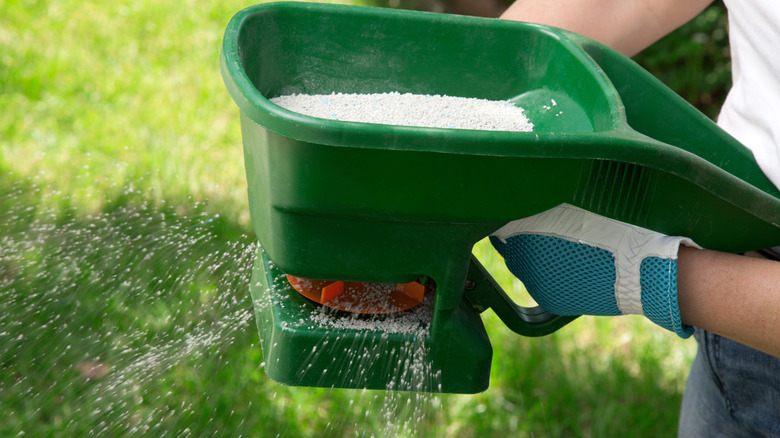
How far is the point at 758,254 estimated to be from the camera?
3.89 ft

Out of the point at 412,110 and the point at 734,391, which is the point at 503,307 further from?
the point at 734,391

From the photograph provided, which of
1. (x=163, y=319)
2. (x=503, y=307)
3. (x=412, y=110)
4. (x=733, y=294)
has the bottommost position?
(x=163, y=319)

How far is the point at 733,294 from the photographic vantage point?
101cm

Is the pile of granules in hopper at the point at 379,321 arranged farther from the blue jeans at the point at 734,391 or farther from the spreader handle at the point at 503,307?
the blue jeans at the point at 734,391

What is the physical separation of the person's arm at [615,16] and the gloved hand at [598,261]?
1.44 feet

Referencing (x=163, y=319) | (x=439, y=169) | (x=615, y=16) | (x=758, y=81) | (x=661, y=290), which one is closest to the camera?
(x=439, y=169)

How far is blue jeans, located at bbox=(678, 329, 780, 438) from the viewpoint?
1.26 metres

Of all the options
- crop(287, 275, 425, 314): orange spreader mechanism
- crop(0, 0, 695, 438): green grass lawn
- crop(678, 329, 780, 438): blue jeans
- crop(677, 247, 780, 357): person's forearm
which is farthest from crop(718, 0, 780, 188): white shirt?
crop(0, 0, 695, 438): green grass lawn

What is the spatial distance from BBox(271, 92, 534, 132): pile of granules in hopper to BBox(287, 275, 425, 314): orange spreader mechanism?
232mm

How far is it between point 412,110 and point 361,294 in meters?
0.27

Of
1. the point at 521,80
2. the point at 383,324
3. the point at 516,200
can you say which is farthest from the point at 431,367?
the point at 521,80

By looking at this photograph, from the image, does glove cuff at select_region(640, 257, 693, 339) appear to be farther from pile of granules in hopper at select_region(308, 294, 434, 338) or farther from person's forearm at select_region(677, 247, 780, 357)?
pile of granules in hopper at select_region(308, 294, 434, 338)

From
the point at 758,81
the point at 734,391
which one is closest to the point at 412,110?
the point at 758,81

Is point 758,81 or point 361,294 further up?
point 758,81
